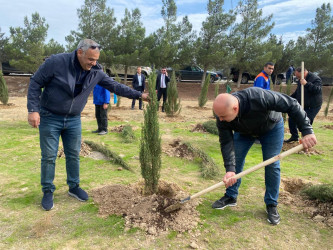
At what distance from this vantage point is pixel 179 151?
5.34m

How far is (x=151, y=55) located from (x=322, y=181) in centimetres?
1723

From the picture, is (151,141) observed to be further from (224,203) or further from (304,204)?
(304,204)

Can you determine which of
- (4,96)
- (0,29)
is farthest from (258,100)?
(0,29)

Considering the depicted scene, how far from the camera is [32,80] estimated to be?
273 centimetres

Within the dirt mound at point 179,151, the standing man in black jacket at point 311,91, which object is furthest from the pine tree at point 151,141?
the standing man in black jacket at point 311,91

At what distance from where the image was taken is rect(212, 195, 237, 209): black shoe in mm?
3184

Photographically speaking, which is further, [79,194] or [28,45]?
[28,45]

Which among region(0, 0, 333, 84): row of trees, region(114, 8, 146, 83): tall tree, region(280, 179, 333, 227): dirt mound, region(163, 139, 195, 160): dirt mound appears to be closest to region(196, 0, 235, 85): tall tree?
region(0, 0, 333, 84): row of trees

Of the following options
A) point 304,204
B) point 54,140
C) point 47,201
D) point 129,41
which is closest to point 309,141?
point 304,204

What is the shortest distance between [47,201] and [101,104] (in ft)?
12.5

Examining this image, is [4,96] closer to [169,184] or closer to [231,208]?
[169,184]

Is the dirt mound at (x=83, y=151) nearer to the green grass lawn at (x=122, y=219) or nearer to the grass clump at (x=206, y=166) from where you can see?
the green grass lawn at (x=122, y=219)

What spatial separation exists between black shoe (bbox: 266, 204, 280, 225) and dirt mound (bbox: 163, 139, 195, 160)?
220cm

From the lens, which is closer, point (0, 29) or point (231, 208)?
point (231, 208)
